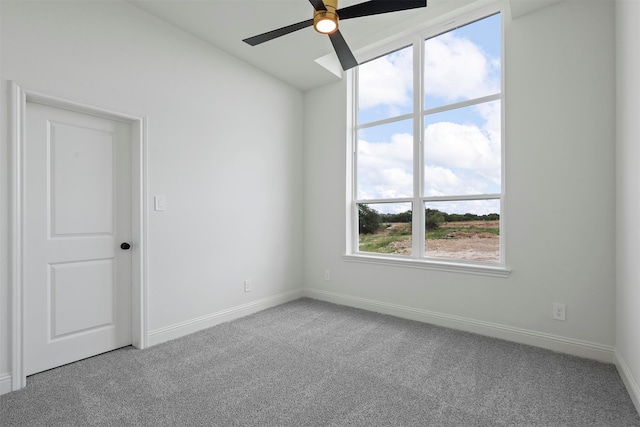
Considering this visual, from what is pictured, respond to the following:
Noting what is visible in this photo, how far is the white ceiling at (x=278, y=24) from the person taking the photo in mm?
2613

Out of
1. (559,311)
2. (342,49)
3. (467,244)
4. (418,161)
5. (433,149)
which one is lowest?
(559,311)

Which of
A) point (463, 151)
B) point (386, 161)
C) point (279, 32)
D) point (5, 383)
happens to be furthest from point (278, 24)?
point (5, 383)

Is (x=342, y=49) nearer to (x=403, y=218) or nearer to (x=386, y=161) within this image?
(x=386, y=161)

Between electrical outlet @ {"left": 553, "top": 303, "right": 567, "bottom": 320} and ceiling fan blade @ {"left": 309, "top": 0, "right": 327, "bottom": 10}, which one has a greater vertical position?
ceiling fan blade @ {"left": 309, "top": 0, "right": 327, "bottom": 10}

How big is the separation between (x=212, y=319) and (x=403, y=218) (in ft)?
7.57

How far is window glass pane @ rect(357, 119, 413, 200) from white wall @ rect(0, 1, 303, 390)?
0.90 meters

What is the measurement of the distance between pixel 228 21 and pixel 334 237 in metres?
2.55

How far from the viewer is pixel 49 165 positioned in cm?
226


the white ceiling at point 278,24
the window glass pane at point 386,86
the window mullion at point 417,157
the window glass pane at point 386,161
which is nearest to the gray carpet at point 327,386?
the window mullion at point 417,157

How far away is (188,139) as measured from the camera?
3.02 meters

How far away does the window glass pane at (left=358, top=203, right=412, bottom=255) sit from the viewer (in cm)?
356

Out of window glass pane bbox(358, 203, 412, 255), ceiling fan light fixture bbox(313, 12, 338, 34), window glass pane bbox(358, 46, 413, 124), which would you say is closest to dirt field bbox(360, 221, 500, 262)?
window glass pane bbox(358, 203, 412, 255)

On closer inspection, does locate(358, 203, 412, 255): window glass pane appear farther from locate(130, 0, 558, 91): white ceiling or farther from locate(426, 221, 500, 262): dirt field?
locate(130, 0, 558, 91): white ceiling

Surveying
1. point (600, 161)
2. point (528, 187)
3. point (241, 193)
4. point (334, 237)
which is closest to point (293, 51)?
point (241, 193)
